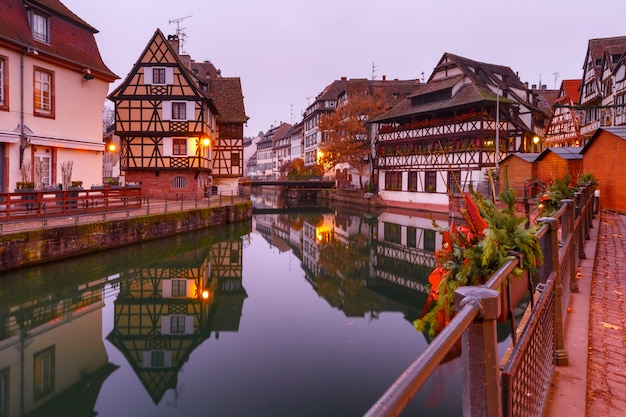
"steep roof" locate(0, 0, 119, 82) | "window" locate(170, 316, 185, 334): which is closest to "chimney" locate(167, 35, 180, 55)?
"steep roof" locate(0, 0, 119, 82)

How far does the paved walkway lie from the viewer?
10.5ft

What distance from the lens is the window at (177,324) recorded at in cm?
1055

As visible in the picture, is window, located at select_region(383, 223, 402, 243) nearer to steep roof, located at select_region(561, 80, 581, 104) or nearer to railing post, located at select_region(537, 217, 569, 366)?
railing post, located at select_region(537, 217, 569, 366)

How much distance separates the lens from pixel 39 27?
1959cm

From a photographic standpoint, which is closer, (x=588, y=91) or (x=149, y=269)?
(x=149, y=269)

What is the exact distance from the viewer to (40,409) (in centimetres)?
679

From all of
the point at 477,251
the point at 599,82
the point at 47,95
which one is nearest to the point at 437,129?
the point at 599,82

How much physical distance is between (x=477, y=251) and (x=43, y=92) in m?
21.2

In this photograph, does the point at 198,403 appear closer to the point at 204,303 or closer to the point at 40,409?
the point at 40,409

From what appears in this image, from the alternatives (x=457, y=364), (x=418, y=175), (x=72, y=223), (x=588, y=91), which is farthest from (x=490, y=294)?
(x=588, y=91)

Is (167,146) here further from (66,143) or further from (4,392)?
(4,392)

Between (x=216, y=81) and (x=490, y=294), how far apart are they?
41554 mm

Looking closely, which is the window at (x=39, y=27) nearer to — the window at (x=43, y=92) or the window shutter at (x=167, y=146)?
the window at (x=43, y=92)

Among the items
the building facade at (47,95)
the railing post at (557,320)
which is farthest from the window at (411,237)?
the railing post at (557,320)
